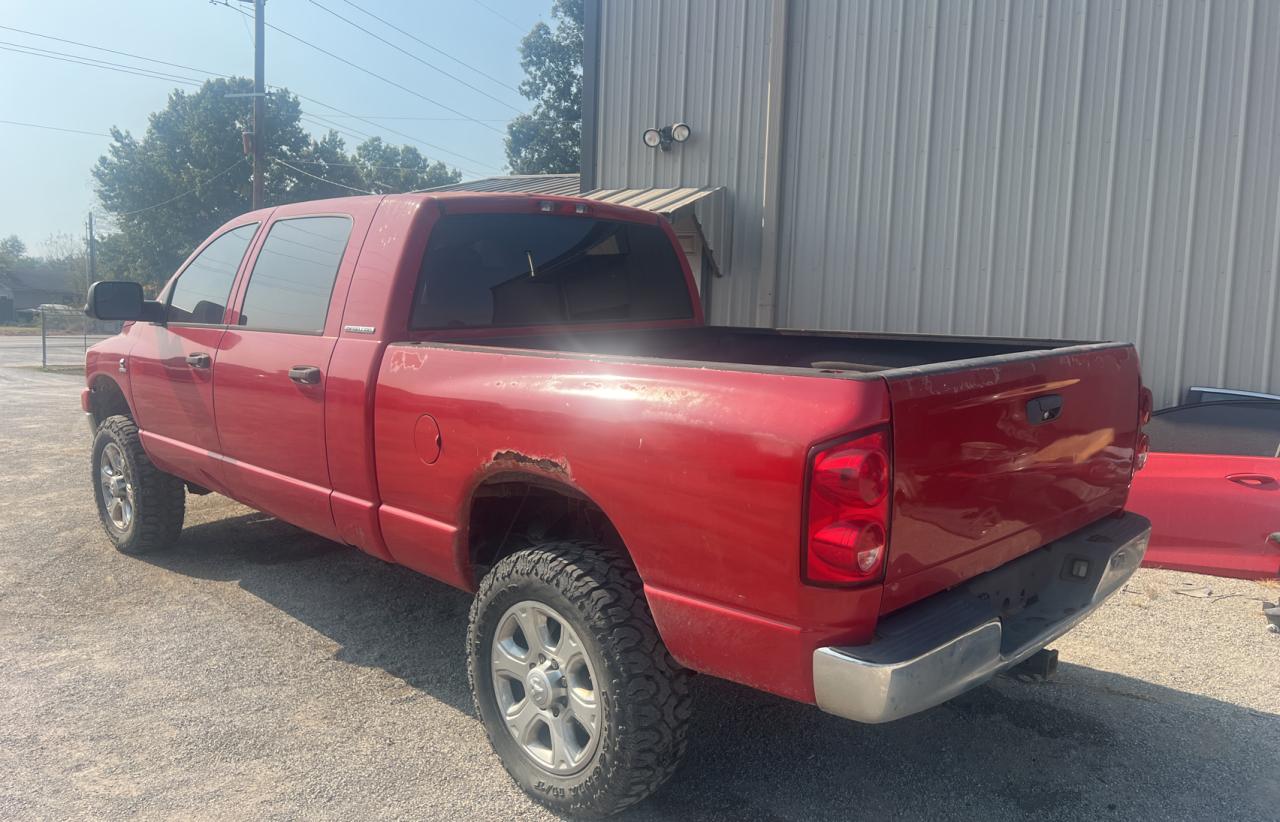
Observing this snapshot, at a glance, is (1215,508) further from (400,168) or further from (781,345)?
(400,168)

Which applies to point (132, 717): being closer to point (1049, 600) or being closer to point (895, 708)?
point (895, 708)

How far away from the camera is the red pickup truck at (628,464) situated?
222 cm

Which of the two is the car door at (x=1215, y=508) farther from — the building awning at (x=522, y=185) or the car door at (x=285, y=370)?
the building awning at (x=522, y=185)

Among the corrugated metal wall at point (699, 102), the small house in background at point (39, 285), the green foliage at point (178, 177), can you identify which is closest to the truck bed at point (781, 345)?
the corrugated metal wall at point (699, 102)

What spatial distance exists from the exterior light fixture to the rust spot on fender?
25.9 feet

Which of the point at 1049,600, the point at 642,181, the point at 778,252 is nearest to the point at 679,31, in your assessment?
the point at 642,181

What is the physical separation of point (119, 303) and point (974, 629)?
4.49 metres

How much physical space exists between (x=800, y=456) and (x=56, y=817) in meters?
2.58

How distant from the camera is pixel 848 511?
2.17 meters

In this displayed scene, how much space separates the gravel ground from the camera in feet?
9.70

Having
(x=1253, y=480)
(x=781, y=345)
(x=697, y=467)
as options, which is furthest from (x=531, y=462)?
(x=1253, y=480)

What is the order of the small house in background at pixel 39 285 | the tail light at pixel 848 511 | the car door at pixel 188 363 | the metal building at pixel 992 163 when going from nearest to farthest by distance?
the tail light at pixel 848 511 < the car door at pixel 188 363 < the metal building at pixel 992 163 < the small house in background at pixel 39 285

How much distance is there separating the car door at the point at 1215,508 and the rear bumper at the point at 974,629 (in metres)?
2.48

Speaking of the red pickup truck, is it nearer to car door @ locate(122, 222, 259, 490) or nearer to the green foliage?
car door @ locate(122, 222, 259, 490)
